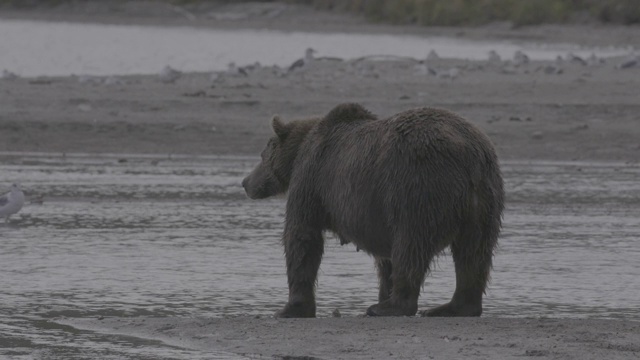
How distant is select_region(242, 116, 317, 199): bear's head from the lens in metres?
8.18

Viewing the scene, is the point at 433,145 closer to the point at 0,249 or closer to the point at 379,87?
the point at 0,249

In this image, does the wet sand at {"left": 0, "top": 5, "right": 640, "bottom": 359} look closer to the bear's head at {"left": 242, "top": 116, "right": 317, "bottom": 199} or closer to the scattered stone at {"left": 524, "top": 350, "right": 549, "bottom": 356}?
the scattered stone at {"left": 524, "top": 350, "right": 549, "bottom": 356}

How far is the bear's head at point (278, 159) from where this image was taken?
8.18m

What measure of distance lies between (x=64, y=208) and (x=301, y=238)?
5.03m

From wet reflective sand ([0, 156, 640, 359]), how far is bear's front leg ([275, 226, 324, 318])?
27cm

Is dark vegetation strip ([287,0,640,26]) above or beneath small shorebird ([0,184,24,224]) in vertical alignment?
above

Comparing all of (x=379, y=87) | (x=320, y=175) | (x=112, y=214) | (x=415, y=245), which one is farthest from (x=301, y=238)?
(x=379, y=87)

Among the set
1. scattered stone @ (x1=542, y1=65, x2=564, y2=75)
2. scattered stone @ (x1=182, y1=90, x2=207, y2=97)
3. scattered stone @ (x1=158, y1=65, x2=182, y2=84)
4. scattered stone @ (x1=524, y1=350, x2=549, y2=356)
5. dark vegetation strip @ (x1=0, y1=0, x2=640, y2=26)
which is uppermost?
dark vegetation strip @ (x1=0, y1=0, x2=640, y2=26)

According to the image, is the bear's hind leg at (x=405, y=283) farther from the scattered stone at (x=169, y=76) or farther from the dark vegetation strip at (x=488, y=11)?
the dark vegetation strip at (x=488, y=11)

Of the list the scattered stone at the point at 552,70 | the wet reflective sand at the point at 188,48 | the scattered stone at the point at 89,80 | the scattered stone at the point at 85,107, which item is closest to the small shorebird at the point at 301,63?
the scattered stone at the point at 89,80

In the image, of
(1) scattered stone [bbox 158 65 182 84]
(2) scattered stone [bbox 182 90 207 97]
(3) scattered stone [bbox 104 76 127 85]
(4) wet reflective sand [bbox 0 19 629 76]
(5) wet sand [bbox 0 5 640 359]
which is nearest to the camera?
(5) wet sand [bbox 0 5 640 359]

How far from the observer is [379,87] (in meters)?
21.7

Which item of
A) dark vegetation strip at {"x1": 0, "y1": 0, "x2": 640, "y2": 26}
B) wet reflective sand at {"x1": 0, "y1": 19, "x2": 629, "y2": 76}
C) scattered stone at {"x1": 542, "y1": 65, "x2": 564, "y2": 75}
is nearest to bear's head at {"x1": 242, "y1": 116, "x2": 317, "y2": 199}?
scattered stone at {"x1": 542, "y1": 65, "x2": 564, "y2": 75}

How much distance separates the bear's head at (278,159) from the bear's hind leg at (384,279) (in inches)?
33.2
